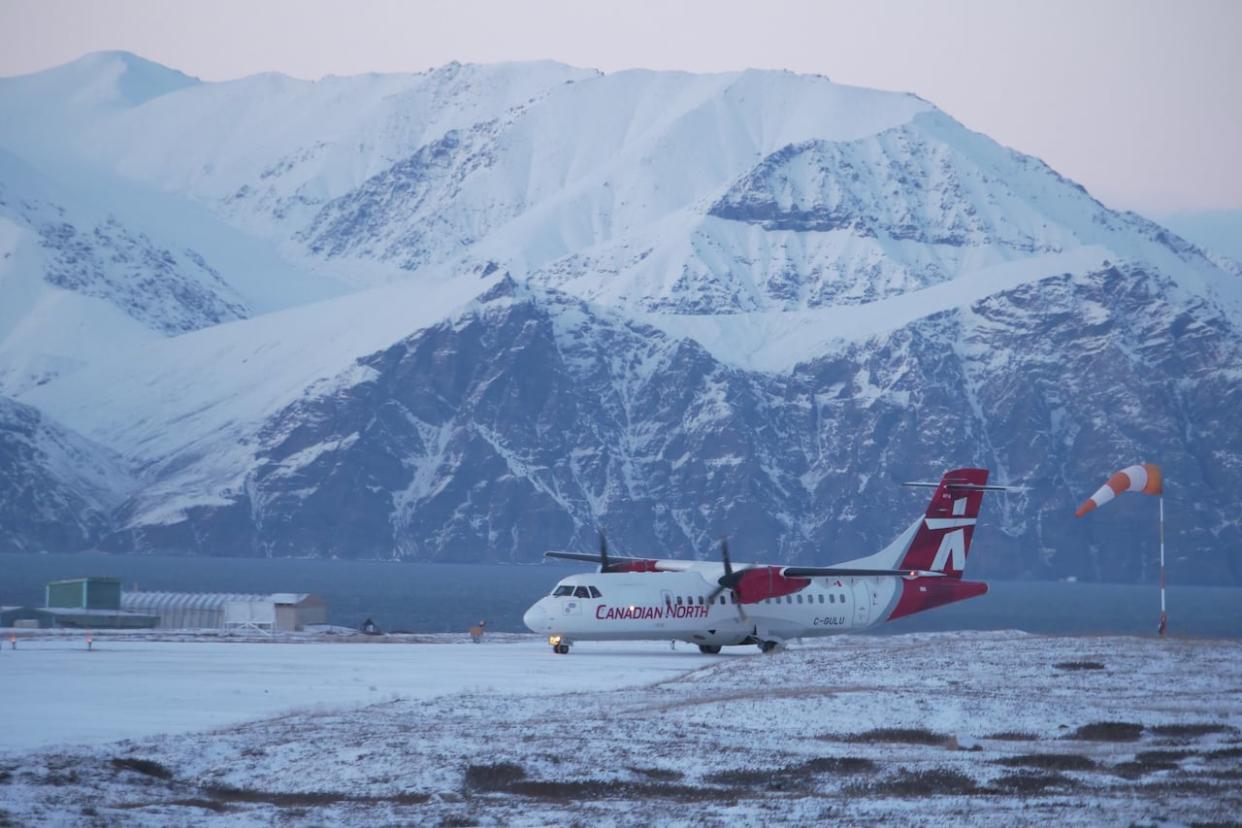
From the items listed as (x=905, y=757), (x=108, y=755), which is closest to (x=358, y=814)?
(x=108, y=755)

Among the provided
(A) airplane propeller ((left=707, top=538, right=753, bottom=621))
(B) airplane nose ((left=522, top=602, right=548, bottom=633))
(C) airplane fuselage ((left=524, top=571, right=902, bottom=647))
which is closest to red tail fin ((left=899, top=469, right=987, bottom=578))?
(C) airplane fuselage ((left=524, top=571, right=902, bottom=647))

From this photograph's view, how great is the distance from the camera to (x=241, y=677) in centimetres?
5509

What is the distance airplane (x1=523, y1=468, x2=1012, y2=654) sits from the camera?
64.7 meters

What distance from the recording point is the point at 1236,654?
55.7 metres

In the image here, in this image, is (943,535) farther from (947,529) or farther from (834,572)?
(834,572)

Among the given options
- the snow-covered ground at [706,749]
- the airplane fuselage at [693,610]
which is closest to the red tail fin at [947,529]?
the airplane fuselage at [693,610]

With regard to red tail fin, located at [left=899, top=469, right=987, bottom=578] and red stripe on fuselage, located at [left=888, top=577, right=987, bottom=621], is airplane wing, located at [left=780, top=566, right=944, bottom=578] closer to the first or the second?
red stripe on fuselage, located at [left=888, top=577, right=987, bottom=621]

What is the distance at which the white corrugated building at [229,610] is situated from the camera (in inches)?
3632

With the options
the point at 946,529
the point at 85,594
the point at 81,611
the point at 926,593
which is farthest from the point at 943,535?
the point at 85,594

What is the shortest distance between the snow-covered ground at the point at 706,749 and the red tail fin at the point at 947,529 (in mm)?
13301

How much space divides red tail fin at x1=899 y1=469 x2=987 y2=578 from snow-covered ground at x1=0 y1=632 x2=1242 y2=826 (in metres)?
13.3

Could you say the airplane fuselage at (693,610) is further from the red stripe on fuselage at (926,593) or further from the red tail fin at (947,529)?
the red tail fin at (947,529)

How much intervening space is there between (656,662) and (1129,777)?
29.7 m

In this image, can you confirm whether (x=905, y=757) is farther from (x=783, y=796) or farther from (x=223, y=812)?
(x=223, y=812)
